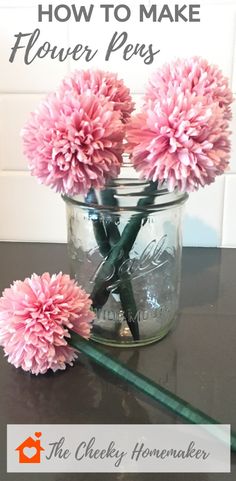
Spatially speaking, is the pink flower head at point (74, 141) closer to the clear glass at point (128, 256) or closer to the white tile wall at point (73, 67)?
the clear glass at point (128, 256)

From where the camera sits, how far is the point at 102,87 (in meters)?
0.57

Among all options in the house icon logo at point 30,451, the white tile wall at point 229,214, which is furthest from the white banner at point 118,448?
the white tile wall at point 229,214

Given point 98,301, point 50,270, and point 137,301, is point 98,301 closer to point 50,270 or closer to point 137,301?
point 137,301

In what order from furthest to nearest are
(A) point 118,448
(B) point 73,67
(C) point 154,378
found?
(B) point 73,67, (C) point 154,378, (A) point 118,448

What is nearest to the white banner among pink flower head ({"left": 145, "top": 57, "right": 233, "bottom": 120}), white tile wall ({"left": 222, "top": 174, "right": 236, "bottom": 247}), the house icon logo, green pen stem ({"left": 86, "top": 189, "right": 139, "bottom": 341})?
the house icon logo

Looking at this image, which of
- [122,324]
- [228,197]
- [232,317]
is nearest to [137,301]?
[122,324]

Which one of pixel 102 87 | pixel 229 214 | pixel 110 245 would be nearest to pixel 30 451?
pixel 110 245

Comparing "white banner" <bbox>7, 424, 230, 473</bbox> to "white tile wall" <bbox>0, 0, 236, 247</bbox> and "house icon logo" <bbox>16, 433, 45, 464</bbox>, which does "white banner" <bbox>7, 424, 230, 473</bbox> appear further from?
"white tile wall" <bbox>0, 0, 236, 247</bbox>

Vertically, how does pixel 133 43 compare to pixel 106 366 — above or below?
above

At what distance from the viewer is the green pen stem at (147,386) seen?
515 mm

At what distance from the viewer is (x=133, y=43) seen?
843 mm

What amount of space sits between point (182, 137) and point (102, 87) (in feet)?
0.40

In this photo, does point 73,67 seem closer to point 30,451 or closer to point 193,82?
point 193,82

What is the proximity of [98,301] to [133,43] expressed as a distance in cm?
41
